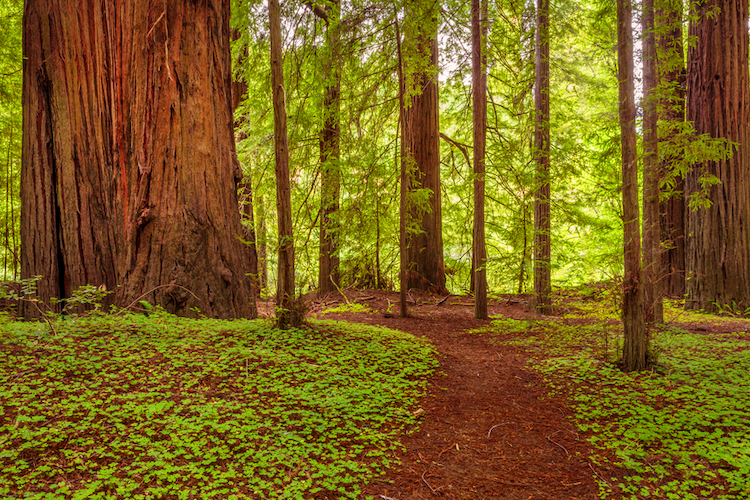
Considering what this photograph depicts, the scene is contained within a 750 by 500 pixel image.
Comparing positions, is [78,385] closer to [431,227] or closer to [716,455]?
[716,455]

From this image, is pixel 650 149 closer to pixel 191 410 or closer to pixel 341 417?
pixel 341 417

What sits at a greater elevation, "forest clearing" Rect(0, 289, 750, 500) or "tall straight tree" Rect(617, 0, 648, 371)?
"tall straight tree" Rect(617, 0, 648, 371)

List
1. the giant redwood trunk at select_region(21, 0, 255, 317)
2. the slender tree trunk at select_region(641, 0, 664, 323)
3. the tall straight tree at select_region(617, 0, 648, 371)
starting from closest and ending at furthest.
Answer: the tall straight tree at select_region(617, 0, 648, 371)
the giant redwood trunk at select_region(21, 0, 255, 317)
the slender tree trunk at select_region(641, 0, 664, 323)

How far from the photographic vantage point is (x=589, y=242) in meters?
13.2

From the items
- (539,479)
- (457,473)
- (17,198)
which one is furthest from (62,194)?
(17,198)

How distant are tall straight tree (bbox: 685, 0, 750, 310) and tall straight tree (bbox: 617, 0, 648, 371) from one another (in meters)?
4.47

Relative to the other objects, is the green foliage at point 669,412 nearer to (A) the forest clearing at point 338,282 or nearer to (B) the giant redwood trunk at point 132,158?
(A) the forest clearing at point 338,282

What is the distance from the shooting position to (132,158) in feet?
17.3

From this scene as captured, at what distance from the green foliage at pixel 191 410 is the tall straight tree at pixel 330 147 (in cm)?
451

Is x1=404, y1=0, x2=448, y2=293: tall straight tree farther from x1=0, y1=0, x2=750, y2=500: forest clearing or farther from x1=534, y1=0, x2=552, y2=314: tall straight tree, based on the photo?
x1=534, y1=0, x2=552, y2=314: tall straight tree

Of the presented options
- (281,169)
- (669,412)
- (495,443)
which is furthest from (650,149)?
(281,169)

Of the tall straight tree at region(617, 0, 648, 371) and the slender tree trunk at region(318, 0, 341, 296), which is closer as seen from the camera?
the tall straight tree at region(617, 0, 648, 371)

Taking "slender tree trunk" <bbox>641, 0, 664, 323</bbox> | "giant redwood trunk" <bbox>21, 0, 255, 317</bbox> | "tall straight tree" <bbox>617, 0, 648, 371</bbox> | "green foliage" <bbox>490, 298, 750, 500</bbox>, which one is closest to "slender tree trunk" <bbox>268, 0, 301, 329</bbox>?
"giant redwood trunk" <bbox>21, 0, 255, 317</bbox>

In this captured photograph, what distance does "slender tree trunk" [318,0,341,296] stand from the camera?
768 cm
